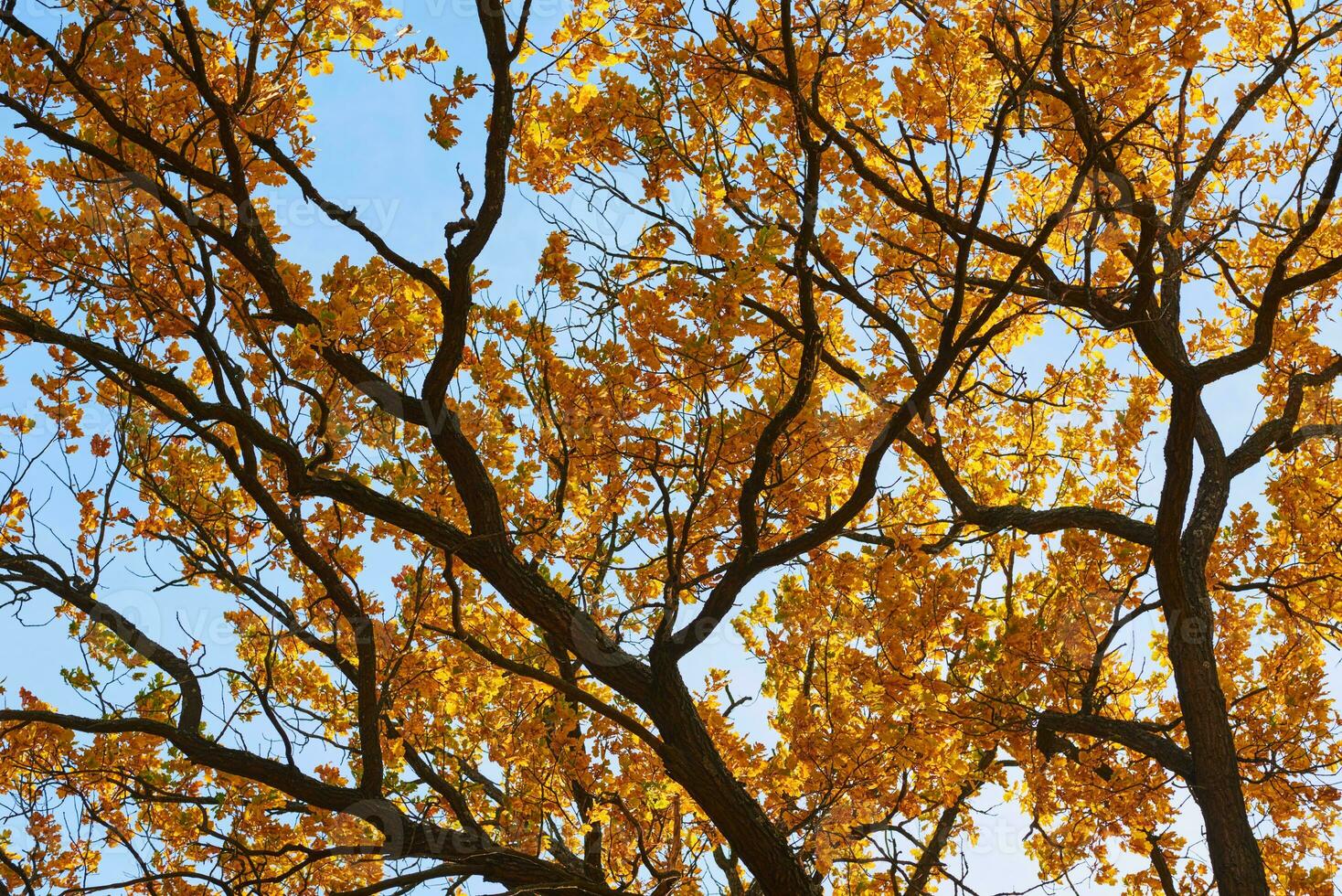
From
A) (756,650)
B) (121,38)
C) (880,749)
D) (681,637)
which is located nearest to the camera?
(121,38)

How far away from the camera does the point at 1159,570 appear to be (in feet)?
22.8

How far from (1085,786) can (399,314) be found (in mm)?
5556

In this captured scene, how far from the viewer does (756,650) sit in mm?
9148

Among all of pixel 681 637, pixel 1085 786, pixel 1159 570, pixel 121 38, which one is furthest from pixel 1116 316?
pixel 121 38

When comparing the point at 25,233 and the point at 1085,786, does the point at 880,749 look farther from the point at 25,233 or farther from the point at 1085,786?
the point at 25,233

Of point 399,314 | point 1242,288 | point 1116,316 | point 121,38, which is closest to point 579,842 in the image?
point 399,314

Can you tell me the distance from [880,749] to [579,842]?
332 centimetres

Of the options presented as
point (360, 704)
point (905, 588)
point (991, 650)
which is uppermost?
point (905, 588)

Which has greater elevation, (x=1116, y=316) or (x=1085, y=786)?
(x=1116, y=316)

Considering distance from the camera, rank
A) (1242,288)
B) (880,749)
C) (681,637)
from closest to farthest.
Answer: (681,637) < (880,749) < (1242,288)

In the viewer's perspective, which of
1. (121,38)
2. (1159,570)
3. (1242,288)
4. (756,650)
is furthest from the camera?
(756,650)

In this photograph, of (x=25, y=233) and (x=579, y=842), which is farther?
(x=579, y=842)

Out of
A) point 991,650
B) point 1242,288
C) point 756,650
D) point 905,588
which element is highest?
point 1242,288

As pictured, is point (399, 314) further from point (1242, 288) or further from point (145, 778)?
point (1242, 288)
